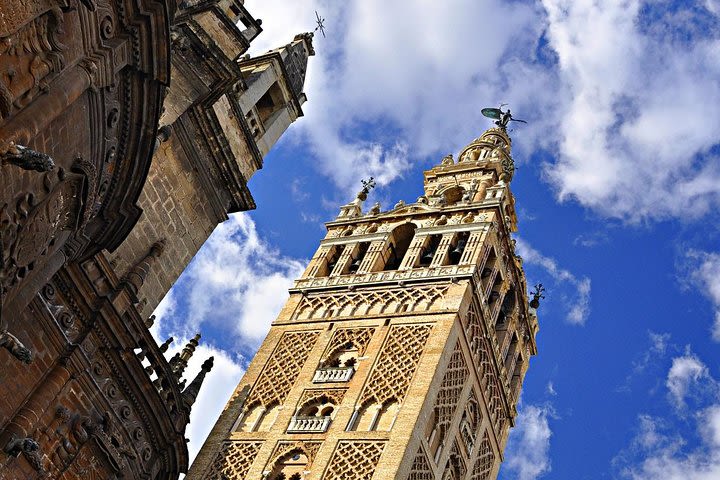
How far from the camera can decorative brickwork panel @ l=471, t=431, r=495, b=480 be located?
28319mm

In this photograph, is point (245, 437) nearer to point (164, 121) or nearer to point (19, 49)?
point (164, 121)

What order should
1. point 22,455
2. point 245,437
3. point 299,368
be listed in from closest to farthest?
point 22,455, point 245,437, point 299,368

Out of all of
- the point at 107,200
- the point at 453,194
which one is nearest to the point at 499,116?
the point at 453,194

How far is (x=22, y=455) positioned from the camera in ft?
44.5

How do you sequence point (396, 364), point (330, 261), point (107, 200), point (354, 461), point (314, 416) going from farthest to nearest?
point (330, 261) < point (396, 364) < point (314, 416) < point (354, 461) < point (107, 200)

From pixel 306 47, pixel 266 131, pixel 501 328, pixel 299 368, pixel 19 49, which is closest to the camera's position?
pixel 19 49

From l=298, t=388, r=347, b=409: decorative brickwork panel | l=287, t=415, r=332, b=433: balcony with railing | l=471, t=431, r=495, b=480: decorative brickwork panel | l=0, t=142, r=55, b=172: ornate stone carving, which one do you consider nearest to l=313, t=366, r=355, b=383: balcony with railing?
l=298, t=388, r=347, b=409: decorative brickwork panel

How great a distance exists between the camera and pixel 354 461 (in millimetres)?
23172

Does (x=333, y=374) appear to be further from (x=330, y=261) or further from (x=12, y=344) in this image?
(x=12, y=344)

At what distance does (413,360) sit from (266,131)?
7635 millimetres


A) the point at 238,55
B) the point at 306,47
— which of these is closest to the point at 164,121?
the point at 238,55

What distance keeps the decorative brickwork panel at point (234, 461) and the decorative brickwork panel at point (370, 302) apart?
5122mm

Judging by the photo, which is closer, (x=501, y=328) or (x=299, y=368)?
(x=299, y=368)

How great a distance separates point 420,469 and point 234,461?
4615mm
